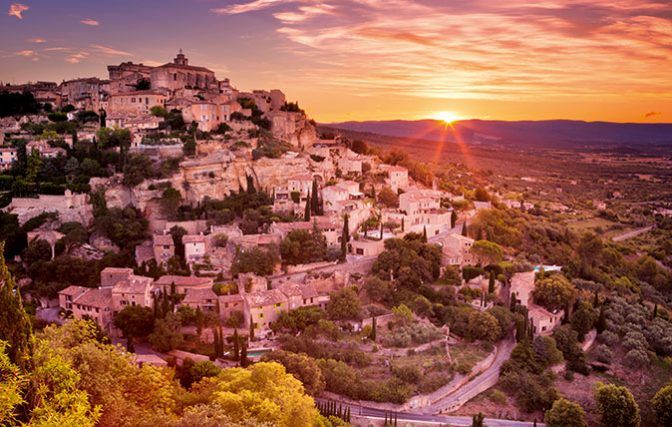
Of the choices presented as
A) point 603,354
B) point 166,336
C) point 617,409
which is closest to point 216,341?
point 166,336

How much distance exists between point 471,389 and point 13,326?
19.7 metres

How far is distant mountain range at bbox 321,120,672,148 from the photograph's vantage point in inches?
4614

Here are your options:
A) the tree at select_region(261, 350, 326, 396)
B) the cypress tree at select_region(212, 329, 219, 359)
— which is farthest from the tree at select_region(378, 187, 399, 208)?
the tree at select_region(261, 350, 326, 396)

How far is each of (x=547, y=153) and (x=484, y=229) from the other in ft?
289

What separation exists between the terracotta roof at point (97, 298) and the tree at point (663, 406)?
2574 centimetres

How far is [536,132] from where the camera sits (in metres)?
144

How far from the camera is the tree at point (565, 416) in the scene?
69.8 feet

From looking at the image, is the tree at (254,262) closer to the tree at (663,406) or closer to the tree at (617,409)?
the tree at (617,409)

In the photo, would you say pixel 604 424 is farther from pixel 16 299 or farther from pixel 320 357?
pixel 16 299

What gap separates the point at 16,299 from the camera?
10086mm

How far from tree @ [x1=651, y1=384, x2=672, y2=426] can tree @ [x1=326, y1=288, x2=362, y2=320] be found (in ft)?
45.8

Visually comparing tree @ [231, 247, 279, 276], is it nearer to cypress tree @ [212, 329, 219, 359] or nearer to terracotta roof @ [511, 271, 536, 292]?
cypress tree @ [212, 329, 219, 359]

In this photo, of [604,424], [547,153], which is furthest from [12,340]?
[547,153]

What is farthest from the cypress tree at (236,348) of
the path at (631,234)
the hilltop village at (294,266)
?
the path at (631,234)
